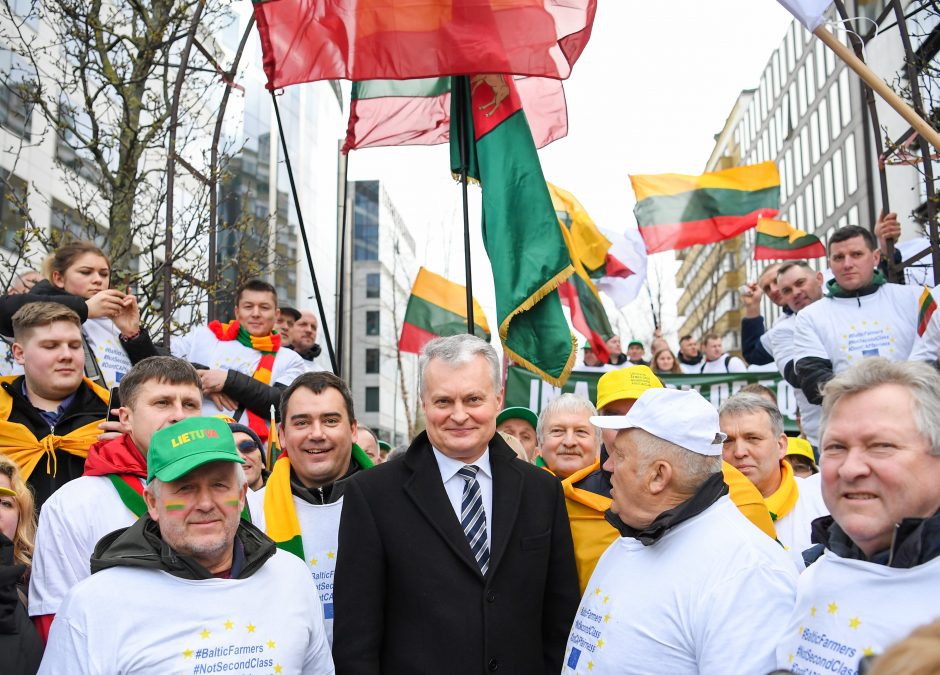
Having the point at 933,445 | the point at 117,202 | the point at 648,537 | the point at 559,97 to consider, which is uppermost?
the point at 559,97

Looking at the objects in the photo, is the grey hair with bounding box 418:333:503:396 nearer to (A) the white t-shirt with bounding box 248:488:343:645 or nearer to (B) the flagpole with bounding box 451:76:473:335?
(A) the white t-shirt with bounding box 248:488:343:645

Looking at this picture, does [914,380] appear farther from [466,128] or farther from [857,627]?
[466,128]

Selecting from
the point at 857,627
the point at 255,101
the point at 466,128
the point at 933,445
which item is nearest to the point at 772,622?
the point at 857,627

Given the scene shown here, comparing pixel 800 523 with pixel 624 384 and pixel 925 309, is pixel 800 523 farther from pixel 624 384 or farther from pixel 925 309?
pixel 925 309

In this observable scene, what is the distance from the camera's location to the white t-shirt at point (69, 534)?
3.70 m

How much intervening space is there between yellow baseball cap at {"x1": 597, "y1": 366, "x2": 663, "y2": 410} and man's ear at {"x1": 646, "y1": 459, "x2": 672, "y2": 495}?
1.49 metres

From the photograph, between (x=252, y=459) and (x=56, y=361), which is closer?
(x=56, y=361)

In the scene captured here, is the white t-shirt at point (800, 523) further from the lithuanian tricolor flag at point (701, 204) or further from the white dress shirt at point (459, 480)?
the lithuanian tricolor flag at point (701, 204)

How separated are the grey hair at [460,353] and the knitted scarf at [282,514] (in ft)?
2.78

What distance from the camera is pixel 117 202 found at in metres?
8.89

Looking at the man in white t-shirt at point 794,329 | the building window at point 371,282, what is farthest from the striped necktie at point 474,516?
the building window at point 371,282

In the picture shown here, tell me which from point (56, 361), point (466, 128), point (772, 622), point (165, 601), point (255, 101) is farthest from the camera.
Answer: point (255, 101)

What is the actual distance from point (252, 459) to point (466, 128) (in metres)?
2.65

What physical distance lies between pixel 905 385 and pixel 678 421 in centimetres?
78
